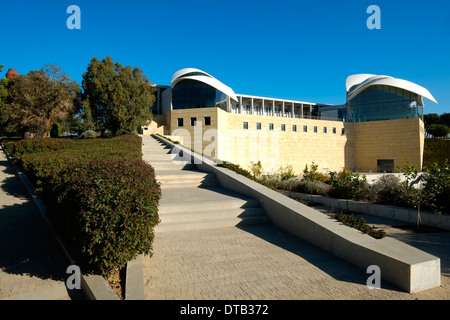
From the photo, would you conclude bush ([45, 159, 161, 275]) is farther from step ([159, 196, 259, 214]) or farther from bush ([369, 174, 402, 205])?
bush ([369, 174, 402, 205])

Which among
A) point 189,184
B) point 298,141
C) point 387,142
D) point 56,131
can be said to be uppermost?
point 56,131

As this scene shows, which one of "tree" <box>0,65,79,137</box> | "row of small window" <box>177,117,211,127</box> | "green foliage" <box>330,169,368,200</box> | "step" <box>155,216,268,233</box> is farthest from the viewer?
"row of small window" <box>177,117,211,127</box>

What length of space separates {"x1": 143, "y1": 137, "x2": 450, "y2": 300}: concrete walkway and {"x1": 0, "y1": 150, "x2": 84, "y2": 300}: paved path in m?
1.18

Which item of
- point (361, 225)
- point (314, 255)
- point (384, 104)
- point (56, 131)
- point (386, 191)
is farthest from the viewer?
point (56, 131)

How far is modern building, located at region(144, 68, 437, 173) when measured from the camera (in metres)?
28.5

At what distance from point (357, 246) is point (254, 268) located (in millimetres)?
1488

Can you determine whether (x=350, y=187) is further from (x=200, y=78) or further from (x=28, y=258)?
(x=200, y=78)

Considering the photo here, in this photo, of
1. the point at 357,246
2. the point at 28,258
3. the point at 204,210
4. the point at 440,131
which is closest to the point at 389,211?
the point at 357,246

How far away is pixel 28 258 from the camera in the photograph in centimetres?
411

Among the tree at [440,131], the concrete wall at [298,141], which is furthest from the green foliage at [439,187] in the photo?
the tree at [440,131]

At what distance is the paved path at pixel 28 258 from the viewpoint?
3.18m

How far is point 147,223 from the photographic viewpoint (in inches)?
127

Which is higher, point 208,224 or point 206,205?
point 206,205

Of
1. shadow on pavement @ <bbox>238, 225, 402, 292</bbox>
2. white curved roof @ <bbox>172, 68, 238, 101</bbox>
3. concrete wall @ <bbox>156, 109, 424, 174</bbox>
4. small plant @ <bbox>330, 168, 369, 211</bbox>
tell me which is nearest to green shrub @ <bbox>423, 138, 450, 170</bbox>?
concrete wall @ <bbox>156, 109, 424, 174</bbox>
